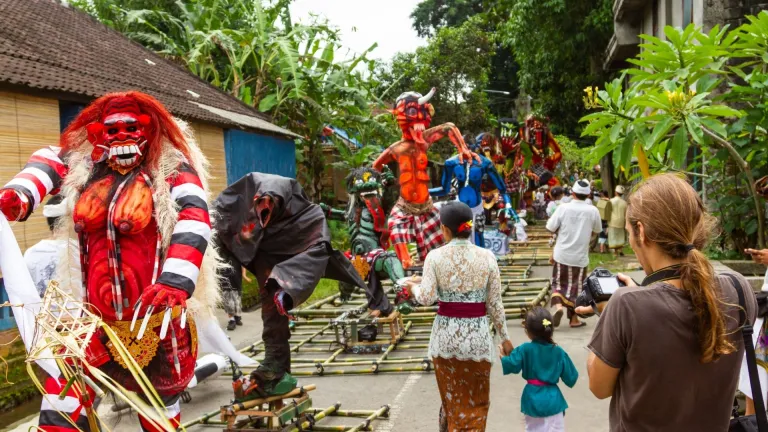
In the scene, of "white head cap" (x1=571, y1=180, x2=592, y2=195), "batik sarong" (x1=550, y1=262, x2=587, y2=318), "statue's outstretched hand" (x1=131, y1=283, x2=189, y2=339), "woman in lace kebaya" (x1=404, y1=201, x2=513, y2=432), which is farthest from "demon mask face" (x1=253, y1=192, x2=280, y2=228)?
"white head cap" (x1=571, y1=180, x2=592, y2=195)

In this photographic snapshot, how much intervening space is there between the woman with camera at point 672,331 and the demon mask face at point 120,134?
2442mm

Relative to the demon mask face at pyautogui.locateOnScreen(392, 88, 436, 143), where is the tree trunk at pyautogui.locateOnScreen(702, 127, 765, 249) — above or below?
below

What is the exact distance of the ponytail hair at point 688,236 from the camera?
202 centimetres

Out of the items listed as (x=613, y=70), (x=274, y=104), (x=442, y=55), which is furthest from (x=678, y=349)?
(x=442, y=55)

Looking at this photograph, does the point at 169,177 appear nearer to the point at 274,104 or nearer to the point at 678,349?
the point at 678,349

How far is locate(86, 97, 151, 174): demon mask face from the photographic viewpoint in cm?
345

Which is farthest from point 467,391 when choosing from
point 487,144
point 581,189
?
point 487,144

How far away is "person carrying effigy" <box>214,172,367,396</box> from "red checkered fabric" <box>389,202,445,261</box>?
2.76 meters

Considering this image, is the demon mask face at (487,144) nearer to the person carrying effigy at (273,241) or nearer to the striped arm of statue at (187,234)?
the person carrying effigy at (273,241)

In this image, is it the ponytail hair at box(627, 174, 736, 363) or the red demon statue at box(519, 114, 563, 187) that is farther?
the red demon statue at box(519, 114, 563, 187)

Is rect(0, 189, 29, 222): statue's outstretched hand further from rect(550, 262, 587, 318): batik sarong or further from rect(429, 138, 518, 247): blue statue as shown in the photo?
rect(429, 138, 518, 247): blue statue

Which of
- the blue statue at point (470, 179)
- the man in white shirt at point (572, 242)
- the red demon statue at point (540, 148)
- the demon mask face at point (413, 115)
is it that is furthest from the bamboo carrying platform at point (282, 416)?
the red demon statue at point (540, 148)

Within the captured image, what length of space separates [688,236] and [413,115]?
5800 millimetres

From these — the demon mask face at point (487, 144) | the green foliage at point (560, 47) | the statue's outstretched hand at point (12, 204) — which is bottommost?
the statue's outstretched hand at point (12, 204)
